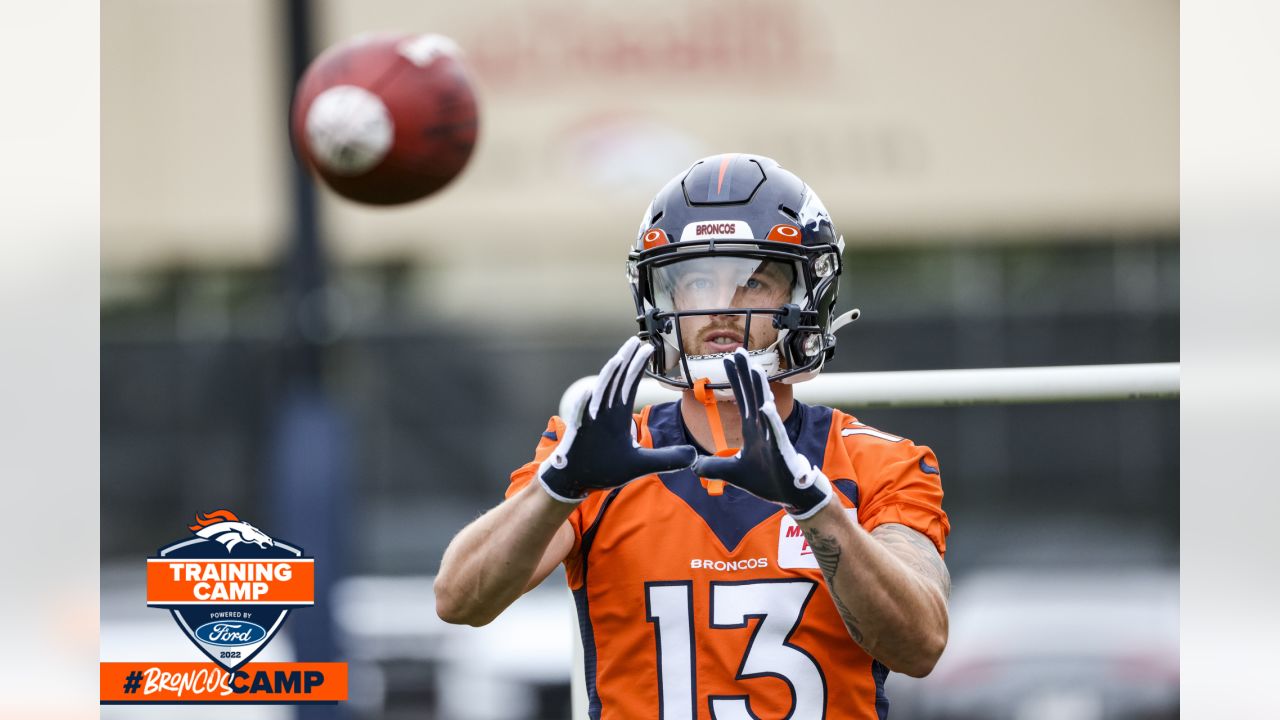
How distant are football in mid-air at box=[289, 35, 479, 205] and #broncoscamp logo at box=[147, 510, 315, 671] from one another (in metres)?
0.98

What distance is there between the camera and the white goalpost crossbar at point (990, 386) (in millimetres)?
3035

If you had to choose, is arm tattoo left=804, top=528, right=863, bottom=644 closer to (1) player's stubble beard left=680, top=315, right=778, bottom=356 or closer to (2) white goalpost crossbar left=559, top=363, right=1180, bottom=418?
(1) player's stubble beard left=680, top=315, right=778, bottom=356

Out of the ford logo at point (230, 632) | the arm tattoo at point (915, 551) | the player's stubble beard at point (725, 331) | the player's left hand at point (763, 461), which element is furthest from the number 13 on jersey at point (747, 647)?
the ford logo at point (230, 632)

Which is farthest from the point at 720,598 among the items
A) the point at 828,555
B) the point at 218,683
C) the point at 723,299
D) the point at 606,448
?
the point at 218,683

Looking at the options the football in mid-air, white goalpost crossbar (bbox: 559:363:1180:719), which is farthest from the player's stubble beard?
the football in mid-air

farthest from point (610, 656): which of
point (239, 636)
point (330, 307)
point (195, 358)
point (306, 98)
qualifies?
point (195, 358)

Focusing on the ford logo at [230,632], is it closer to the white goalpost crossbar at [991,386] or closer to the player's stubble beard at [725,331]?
the white goalpost crossbar at [991,386]

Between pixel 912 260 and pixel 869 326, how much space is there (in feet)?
2.94

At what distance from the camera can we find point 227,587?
3627mm

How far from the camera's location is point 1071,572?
1498 cm

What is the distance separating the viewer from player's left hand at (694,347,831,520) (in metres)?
1.97

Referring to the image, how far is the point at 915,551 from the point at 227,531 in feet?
7.02

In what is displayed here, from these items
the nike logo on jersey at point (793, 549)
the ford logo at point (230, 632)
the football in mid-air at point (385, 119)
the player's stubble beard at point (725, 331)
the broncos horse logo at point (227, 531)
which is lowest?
the ford logo at point (230, 632)
